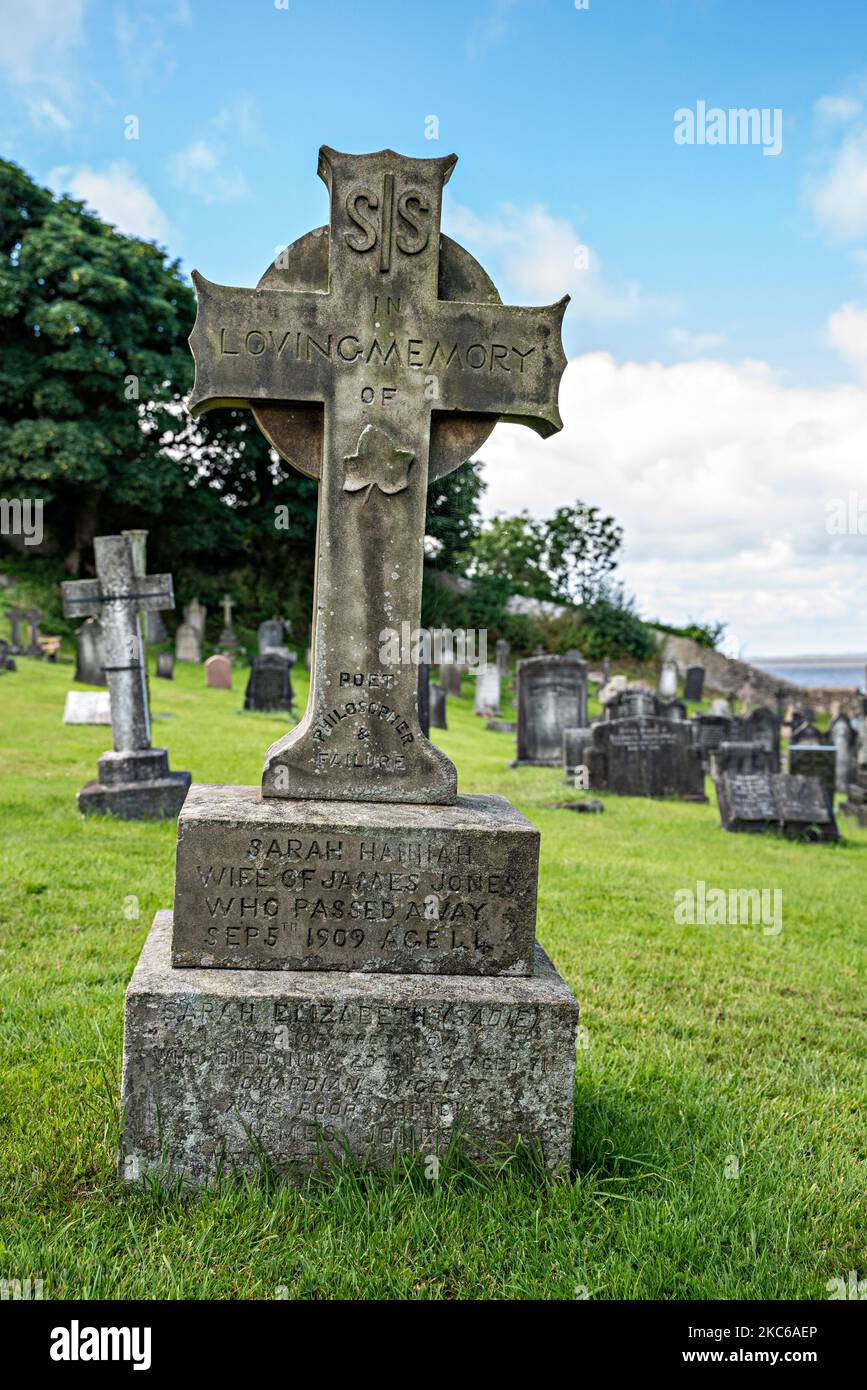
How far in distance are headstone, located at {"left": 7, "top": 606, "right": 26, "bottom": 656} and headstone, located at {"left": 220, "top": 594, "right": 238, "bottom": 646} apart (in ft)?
17.9

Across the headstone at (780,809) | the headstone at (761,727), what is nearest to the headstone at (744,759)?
the headstone at (780,809)

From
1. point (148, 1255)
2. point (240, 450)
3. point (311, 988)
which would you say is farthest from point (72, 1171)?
point (240, 450)

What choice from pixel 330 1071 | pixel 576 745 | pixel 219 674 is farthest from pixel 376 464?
pixel 219 674

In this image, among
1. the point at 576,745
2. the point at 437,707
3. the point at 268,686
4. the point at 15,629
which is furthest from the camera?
the point at 15,629

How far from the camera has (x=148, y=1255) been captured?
2.27 meters

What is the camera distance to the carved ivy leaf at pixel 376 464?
2996mm

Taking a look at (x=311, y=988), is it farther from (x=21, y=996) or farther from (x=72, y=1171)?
(x=21, y=996)

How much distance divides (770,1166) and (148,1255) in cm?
174

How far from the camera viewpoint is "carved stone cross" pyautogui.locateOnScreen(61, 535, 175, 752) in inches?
340

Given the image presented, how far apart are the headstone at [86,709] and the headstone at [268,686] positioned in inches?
147

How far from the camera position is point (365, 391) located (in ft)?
9.95

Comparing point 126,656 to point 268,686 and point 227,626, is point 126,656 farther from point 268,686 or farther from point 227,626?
point 227,626

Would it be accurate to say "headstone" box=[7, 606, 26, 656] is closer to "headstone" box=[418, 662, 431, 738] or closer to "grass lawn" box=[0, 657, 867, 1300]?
"grass lawn" box=[0, 657, 867, 1300]

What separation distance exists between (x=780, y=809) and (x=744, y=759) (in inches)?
74.0
